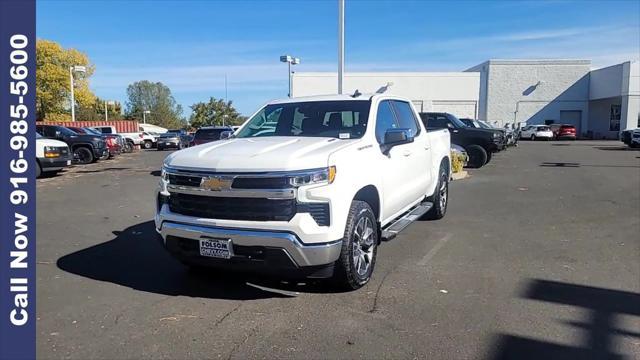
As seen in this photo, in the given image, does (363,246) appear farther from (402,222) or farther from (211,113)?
(211,113)

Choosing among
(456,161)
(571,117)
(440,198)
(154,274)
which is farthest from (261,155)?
(571,117)

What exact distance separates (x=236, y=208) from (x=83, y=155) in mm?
19503

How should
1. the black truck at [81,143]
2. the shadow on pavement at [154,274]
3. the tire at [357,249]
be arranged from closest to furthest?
the tire at [357,249], the shadow on pavement at [154,274], the black truck at [81,143]

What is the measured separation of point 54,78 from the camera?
56094 mm

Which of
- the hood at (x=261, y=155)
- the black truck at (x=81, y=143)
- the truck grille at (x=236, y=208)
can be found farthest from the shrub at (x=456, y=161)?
the black truck at (x=81, y=143)

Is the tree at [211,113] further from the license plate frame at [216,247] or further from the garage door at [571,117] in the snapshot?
the license plate frame at [216,247]

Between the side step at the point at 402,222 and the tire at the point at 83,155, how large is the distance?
17950mm

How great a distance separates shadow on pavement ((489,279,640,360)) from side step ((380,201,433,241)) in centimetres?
142

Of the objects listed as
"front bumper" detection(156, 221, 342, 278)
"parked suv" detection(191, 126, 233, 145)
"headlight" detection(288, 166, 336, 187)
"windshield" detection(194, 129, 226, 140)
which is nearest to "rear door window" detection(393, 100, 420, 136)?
"headlight" detection(288, 166, 336, 187)

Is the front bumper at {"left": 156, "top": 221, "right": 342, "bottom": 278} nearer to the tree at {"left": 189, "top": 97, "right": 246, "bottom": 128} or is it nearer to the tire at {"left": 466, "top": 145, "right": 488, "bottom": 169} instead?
the tire at {"left": 466, "top": 145, "right": 488, "bottom": 169}

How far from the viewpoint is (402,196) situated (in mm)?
6062

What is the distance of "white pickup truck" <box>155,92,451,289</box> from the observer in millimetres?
4246

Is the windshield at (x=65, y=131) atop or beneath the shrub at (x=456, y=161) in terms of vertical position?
atop

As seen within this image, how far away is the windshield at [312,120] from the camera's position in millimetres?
5625
